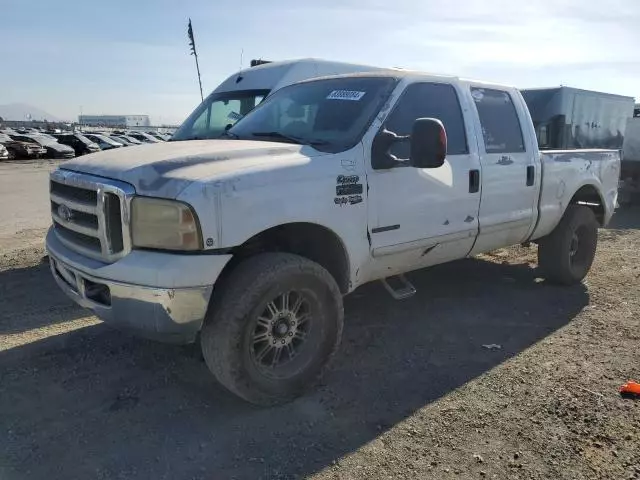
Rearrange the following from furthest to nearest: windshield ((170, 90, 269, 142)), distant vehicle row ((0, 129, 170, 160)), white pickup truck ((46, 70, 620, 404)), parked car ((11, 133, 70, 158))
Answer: parked car ((11, 133, 70, 158)) < distant vehicle row ((0, 129, 170, 160)) < windshield ((170, 90, 269, 142)) < white pickup truck ((46, 70, 620, 404))

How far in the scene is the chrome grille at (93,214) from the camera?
299 cm

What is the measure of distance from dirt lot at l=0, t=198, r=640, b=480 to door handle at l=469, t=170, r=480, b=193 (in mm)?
1193

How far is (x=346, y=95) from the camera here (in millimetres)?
4090

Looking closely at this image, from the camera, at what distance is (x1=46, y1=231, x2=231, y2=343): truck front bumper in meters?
2.85

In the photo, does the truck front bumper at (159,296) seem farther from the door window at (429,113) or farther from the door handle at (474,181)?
the door handle at (474,181)

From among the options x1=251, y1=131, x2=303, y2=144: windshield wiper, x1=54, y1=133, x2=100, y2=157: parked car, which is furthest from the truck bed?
x1=54, y1=133, x2=100, y2=157: parked car

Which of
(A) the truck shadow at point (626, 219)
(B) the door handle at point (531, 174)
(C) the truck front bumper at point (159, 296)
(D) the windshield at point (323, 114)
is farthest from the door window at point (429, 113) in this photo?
(A) the truck shadow at point (626, 219)

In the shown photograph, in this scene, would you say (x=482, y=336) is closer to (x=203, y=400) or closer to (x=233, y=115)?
(x=203, y=400)

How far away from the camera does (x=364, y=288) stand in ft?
19.1

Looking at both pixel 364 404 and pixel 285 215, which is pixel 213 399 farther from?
pixel 285 215

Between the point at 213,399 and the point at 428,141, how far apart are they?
6.96ft

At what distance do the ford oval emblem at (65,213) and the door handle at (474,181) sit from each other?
9.66 feet

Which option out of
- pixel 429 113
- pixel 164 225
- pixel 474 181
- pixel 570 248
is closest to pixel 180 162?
pixel 164 225

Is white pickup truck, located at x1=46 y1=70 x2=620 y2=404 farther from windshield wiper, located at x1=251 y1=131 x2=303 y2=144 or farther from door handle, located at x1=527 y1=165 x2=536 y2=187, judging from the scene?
door handle, located at x1=527 y1=165 x2=536 y2=187
